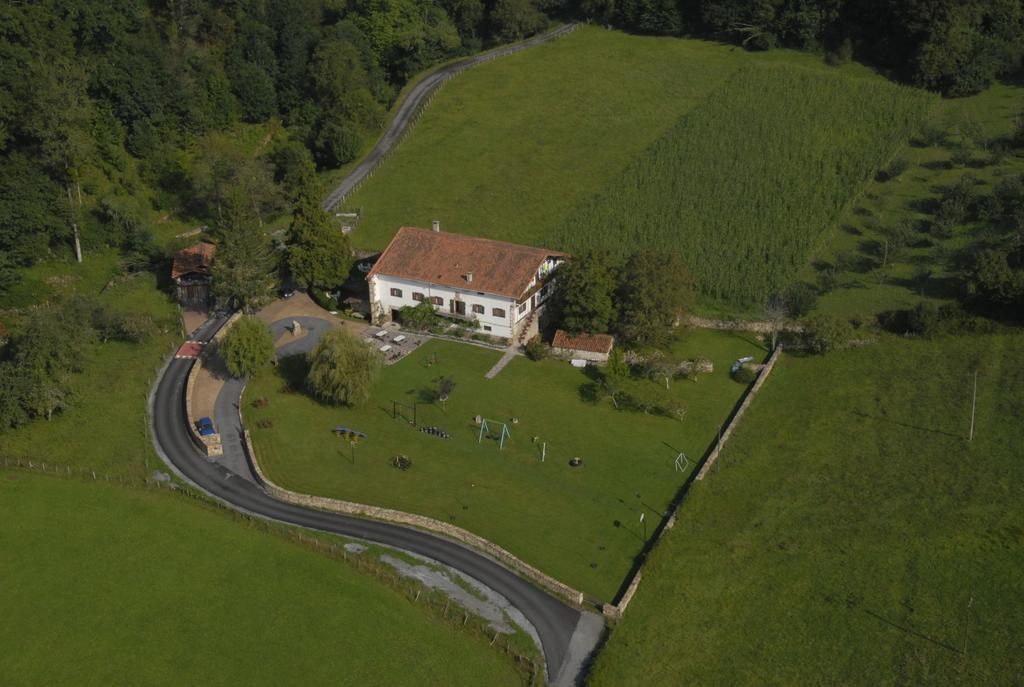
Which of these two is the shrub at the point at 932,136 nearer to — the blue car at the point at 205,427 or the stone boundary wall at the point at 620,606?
the stone boundary wall at the point at 620,606

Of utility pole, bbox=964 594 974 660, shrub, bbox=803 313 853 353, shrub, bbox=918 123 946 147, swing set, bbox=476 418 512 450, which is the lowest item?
utility pole, bbox=964 594 974 660

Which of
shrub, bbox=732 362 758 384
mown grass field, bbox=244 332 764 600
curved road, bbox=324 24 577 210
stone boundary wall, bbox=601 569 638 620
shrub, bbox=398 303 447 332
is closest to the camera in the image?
stone boundary wall, bbox=601 569 638 620

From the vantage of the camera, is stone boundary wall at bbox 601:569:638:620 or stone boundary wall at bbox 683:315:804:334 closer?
stone boundary wall at bbox 601:569:638:620

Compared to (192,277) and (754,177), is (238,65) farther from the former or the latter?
(754,177)

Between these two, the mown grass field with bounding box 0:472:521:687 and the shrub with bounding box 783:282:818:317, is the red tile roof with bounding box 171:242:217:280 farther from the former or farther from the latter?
the shrub with bounding box 783:282:818:317

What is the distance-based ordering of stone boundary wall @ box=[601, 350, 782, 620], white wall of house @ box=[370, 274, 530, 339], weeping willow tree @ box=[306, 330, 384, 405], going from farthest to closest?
white wall of house @ box=[370, 274, 530, 339], weeping willow tree @ box=[306, 330, 384, 405], stone boundary wall @ box=[601, 350, 782, 620]

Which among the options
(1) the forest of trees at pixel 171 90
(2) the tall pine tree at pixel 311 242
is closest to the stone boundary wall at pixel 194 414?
(2) the tall pine tree at pixel 311 242

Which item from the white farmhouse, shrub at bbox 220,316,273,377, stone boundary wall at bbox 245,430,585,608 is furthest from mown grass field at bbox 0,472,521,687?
the white farmhouse

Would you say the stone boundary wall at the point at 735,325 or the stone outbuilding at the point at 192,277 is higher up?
the stone outbuilding at the point at 192,277

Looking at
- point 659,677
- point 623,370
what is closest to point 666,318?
point 623,370
